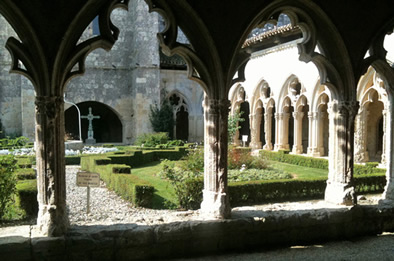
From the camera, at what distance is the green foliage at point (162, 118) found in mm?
19531

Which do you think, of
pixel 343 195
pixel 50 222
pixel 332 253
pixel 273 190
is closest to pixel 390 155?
pixel 343 195

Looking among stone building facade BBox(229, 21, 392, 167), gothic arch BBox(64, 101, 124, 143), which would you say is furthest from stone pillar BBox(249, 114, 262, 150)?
gothic arch BBox(64, 101, 124, 143)

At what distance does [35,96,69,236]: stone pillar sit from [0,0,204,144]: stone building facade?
1638cm

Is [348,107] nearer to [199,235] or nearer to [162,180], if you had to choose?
[199,235]

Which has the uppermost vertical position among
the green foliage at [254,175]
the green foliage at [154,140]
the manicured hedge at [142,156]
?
the green foliage at [154,140]

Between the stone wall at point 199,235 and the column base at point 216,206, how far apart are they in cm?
8

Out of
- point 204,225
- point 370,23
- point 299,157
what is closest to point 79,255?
point 204,225

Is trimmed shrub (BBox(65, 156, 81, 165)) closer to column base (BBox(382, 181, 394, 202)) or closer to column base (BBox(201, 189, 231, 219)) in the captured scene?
column base (BBox(201, 189, 231, 219))

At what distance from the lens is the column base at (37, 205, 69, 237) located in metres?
3.41

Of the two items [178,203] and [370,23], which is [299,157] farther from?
[370,23]

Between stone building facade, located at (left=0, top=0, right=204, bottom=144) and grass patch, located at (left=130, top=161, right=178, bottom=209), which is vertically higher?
stone building facade, located at (left=0, top=0, right=204, bottom=144)

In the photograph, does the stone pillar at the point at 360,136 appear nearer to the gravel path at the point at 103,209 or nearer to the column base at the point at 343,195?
the gravel path at the point at 103,209

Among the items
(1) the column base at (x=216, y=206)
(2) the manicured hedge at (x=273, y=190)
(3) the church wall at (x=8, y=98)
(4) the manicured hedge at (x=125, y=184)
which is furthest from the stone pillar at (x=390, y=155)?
(3) the church wall at (x=8, y=98)

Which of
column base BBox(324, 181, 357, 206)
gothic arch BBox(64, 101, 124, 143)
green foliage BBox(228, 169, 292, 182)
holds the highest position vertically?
gothic arch BBox(64, 101, 124, 143)
